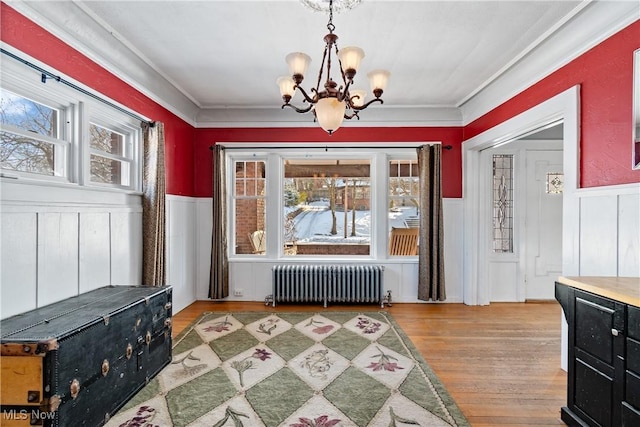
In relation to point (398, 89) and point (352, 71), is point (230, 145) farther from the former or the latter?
point (352, 71)

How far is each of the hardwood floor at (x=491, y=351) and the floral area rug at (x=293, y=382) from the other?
0.61 ft

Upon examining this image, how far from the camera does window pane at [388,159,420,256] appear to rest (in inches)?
187

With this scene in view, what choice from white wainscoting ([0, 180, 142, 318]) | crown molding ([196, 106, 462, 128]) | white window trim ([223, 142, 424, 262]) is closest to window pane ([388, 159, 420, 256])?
white window trim ([223, 142, 424, 262])

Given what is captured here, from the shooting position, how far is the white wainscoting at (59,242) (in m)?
1.91

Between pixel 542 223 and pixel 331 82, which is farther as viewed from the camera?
pixel 542 223

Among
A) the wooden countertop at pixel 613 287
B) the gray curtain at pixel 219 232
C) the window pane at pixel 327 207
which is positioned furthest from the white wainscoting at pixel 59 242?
the wooden countertop at pixel 613 287

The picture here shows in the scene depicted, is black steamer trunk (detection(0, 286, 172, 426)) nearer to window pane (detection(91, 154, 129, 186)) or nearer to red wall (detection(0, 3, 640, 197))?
window pane (detection(91, 154, 129, 186))

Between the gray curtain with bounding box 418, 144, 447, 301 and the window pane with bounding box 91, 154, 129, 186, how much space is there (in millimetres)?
3607

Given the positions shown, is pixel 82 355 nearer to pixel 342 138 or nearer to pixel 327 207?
pixel 327 207

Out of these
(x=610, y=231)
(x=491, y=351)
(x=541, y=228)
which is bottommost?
(x=491, y=351)

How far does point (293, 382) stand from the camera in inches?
95.7

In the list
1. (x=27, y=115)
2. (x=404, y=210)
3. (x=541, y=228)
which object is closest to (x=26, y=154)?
(x=27, y=115)

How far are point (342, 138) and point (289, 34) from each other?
211cm

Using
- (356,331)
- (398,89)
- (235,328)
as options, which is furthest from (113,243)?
(398,89)
